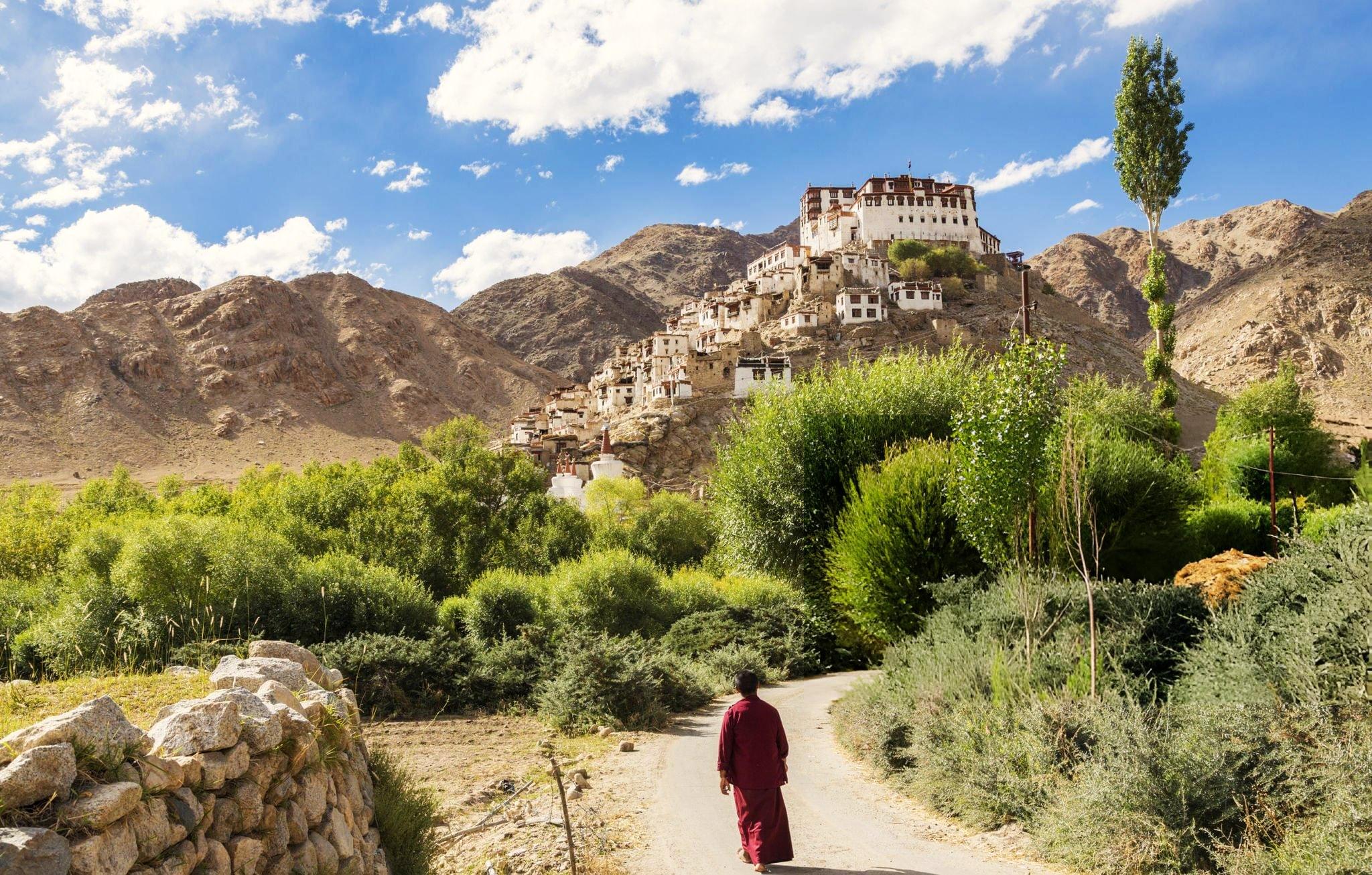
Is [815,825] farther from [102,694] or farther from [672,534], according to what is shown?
[672,534]

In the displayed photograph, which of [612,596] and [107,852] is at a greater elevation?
[107,852]

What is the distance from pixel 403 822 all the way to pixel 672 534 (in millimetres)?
37955

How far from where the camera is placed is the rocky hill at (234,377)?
9106 cm

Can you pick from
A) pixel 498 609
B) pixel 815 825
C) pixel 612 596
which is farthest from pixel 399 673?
pixel 815 825

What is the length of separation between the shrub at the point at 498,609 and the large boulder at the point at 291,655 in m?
11.3

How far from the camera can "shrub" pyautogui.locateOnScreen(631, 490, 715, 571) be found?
4378 cm

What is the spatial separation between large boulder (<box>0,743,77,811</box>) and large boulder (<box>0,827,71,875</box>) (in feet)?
0.70

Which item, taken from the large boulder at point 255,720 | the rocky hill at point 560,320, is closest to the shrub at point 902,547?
the large boulder at point 255,720

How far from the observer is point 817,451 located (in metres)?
23.0

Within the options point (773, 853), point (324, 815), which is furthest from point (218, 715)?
point (773, 853)

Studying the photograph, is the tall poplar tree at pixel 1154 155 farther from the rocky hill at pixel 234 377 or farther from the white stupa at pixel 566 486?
the rocky hill at pixel 234 377

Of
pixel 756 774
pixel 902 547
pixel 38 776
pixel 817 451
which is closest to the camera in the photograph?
pixel 38 776

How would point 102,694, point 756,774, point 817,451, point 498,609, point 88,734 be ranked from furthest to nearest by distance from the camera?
point 817,451
point 498,609
point 756,774
point 102,694
point 88,734

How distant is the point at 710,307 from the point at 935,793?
9803 centimetres
